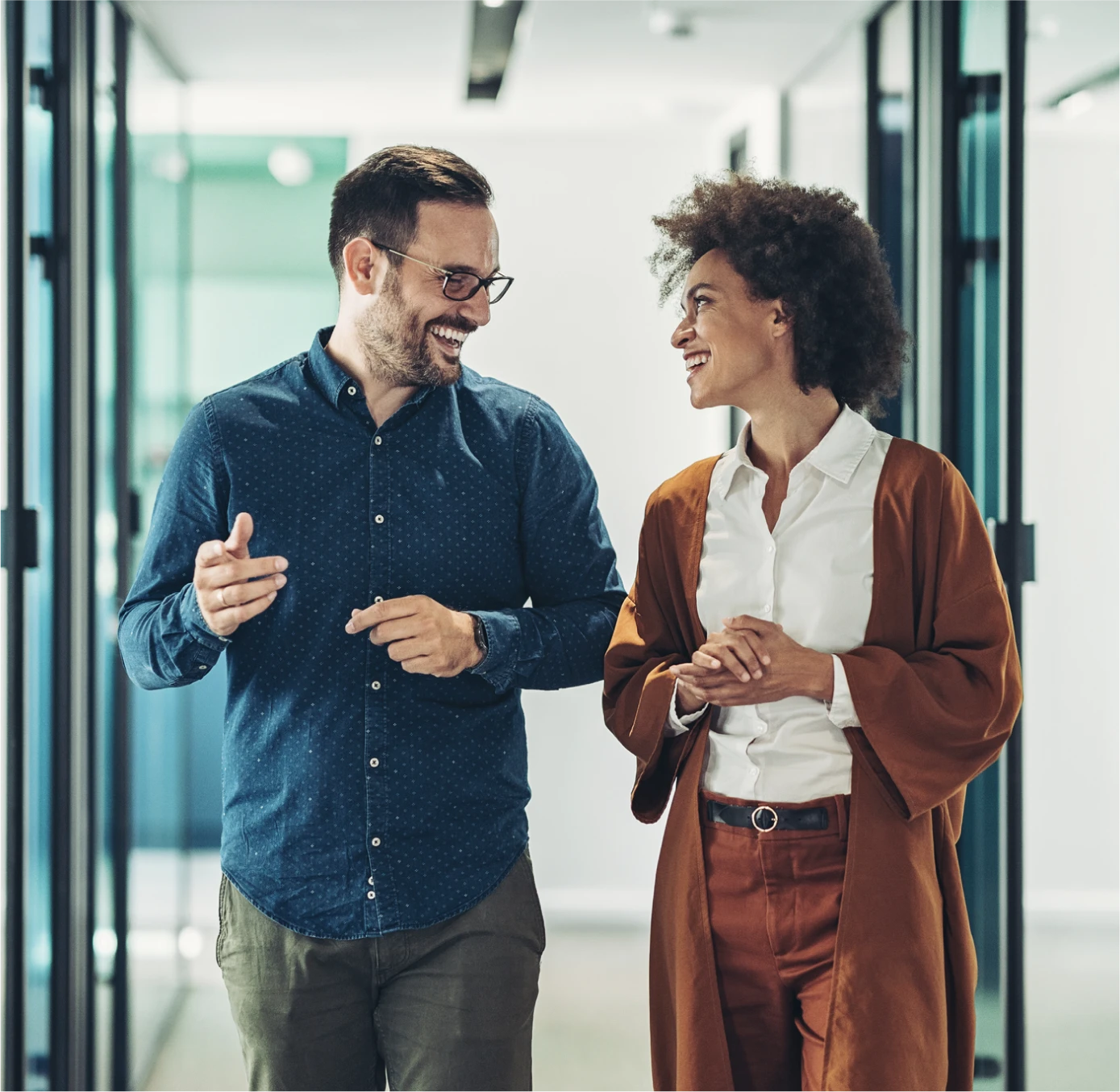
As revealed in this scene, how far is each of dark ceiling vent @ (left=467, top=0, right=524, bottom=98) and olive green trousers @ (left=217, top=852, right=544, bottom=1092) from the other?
196cm

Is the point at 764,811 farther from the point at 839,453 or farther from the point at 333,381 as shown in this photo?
the point at 333,381

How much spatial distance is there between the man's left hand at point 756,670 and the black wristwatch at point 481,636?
0.76 ft

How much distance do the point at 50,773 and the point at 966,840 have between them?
1.83 m

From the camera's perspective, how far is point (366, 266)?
1661 millimetres

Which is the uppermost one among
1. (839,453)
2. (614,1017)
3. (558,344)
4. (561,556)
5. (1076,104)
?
(1076,104)

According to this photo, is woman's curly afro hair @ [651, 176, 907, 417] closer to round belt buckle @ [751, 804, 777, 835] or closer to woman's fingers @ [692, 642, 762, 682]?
woman's fingers @ [692, 642, 762, 682]

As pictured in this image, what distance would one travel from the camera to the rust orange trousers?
5.00 feet

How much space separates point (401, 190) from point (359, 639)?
22.7 inches

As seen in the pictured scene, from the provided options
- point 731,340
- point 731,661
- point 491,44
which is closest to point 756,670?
point 731,661

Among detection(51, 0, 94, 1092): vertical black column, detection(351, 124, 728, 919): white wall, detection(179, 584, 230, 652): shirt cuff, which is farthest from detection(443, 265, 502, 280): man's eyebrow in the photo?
detection(351, 124, 728, 919): white wall

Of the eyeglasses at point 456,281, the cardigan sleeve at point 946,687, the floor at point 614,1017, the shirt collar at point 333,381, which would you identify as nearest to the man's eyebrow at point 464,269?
the eyeglasses at point 456,281

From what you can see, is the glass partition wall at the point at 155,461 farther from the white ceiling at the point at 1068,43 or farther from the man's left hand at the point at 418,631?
the white ceiling at the point at 1068,43

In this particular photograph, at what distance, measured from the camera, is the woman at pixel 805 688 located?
1.50 metres

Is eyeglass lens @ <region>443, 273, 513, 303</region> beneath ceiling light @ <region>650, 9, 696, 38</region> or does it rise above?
beneath
